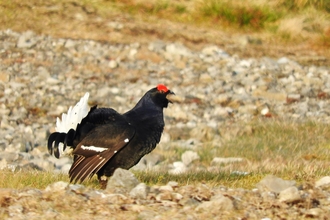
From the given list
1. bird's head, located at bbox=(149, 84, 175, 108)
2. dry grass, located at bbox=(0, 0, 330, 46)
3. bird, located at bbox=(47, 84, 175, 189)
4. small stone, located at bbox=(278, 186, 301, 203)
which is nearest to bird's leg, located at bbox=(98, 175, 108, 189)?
bird, located at bbox=(47, 84, 175, 189)

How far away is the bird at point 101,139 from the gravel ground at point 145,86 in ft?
3.52

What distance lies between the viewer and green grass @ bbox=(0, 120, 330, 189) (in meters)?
6.35

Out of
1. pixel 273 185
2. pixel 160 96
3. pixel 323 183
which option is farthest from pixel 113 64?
pixel 273 185

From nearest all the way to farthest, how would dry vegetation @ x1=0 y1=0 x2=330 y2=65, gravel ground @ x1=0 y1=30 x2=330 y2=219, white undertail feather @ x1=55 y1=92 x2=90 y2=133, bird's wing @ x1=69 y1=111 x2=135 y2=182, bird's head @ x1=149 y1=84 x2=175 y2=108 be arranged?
bird's wing @ x1=69 y1=111 x2=135 y2=182
white undertail feather @ x1=55 y1=92 x2=90 y2=133
bird's head @ x1=149 y1=84 x2=175 y2=108
gravel ground @ x1=0 y1=30 x2=330 y2=219
dry vegetation @ x1=0 y1=0 x2=330 y2=65

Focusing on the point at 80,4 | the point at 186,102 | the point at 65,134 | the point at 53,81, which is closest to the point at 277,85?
the point at 186,102

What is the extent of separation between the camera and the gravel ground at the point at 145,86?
10508mm

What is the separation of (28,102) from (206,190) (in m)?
7.77

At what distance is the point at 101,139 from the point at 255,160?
3344 mm

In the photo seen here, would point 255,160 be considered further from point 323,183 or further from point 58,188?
point 58,188

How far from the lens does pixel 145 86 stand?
46.4ft

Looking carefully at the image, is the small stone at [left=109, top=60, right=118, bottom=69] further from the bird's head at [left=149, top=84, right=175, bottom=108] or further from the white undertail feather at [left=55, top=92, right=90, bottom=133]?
the white undertail feather at [left=55, top=92, right=90, bottom=133]

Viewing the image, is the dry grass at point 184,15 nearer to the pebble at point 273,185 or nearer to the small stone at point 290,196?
the pebble at point 273,185

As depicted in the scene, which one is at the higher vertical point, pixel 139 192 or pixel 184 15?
pixel 184 15

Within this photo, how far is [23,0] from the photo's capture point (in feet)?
66.0
